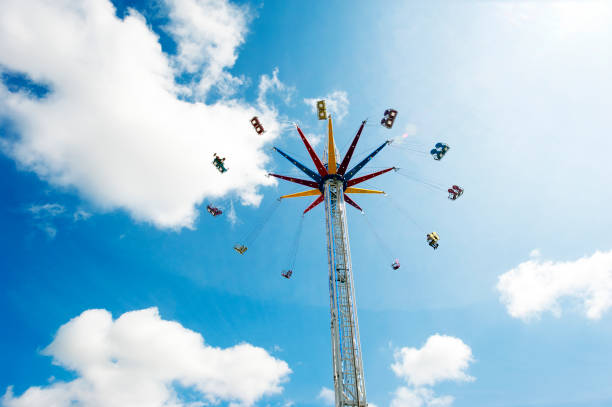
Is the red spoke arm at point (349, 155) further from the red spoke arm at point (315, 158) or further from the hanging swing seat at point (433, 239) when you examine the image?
the hanging swing seat at point (433, 239)

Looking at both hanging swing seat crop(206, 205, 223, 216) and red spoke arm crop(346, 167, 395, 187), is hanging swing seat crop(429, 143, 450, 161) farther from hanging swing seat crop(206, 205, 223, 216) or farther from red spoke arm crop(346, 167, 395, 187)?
hanging swing seat crop(206, 205, 223, 216)

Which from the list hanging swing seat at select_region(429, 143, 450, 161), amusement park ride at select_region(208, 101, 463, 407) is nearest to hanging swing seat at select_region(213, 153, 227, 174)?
amusement park ride at select_region(208, 101, 463, 407)

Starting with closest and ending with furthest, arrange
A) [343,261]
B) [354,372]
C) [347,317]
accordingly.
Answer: [354,372] → [347,317] → [343,261]

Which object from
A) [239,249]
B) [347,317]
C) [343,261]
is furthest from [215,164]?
[347,317]

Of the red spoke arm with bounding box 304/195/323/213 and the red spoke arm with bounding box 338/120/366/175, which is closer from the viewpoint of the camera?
the red spoke arm with bounding box 338/120/366/175

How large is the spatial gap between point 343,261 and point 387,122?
14.6 metres

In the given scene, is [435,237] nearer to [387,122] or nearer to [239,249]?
[387,122]

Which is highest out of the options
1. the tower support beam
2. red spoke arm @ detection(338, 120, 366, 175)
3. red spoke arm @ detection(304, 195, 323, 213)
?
red spoke arm @ detection(338, 120, 366, 175)

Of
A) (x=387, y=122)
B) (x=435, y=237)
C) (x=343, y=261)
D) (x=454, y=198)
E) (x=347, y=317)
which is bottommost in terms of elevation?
(x=347, y=317)

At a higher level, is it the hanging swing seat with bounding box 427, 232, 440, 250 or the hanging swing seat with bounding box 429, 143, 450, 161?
the hanging swing seat with bounding box 429, 143, 450, 161

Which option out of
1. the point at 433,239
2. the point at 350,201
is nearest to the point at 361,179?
the point at 350,201

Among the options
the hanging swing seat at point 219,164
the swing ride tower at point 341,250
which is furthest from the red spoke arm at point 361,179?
the hanging swing seat at point 219,164

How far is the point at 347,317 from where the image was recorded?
105 ft

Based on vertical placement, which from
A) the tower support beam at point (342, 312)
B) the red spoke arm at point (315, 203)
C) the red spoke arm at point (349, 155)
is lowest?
the tower support beam at point (342, 312)
